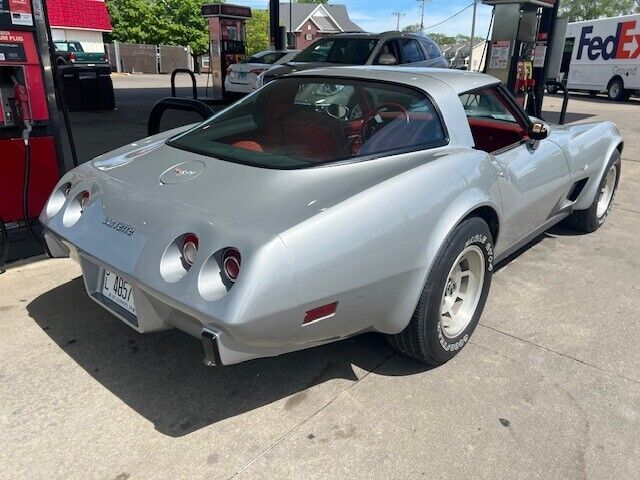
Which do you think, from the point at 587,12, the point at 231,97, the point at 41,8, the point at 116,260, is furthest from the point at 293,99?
the point at 587,12

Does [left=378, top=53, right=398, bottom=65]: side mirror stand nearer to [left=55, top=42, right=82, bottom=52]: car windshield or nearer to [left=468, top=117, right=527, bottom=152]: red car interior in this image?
[left=468, top=117, right=527, bottom=152]: red car interior

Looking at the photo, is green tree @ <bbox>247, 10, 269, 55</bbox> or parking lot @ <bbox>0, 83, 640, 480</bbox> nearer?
parking lot @ <bbox>0, 83, 640, 480</bbox>

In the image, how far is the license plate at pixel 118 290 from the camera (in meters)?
2.30

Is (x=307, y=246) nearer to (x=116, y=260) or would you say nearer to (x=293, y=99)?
(x=116, y=260)

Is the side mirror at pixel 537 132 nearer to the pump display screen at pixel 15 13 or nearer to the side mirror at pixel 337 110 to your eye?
the side mirror at pixel 337 110

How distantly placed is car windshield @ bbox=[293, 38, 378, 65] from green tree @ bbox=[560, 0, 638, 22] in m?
58.2

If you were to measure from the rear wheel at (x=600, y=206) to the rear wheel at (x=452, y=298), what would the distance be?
221 centimetres

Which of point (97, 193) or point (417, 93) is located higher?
point (417, 93)

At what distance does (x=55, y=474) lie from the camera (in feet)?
6.63

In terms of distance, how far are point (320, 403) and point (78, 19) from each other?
3416cm

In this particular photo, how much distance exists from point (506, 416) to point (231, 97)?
1371 centimetres

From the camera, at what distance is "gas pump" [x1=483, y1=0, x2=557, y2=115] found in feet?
29.5

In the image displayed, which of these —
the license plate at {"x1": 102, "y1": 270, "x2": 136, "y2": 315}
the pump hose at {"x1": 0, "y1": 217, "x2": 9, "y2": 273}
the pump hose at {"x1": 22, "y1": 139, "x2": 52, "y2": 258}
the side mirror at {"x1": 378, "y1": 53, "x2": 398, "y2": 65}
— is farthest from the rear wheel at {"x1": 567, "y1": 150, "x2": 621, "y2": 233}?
the side mirror at {"x1": 378, "y1": 53, "x2": 398, "y2": 65}

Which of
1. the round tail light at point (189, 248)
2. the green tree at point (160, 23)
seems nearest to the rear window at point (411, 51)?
the round tail light at point (189, 248)
